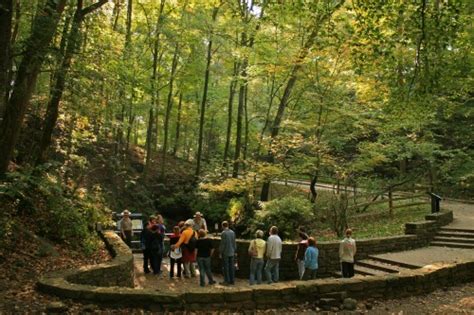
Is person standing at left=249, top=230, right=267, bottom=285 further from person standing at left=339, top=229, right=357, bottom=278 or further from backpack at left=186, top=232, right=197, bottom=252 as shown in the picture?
person standing at left=339, top=229, right=357, bottom=278

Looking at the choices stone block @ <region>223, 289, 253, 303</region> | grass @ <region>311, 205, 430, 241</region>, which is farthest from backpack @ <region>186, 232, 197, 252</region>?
grass @ <region>311, 205, 430, 241</region>

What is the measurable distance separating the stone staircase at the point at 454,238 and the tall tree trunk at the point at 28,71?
1313cm

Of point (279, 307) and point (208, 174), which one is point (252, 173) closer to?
point (208, 174)

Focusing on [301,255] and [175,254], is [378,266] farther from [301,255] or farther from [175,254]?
[175,254]

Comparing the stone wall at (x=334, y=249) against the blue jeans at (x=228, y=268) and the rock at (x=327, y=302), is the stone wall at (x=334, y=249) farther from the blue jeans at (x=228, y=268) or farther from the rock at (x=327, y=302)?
the rock at (x=327, y=302)

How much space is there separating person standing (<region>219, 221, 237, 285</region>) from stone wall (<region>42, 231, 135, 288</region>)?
241cm

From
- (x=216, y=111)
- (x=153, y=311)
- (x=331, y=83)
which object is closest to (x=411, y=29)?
(x=153, y=311)

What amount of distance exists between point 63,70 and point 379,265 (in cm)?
958

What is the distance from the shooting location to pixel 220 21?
2523cm

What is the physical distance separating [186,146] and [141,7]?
1812 cm

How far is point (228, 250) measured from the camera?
11.3 m

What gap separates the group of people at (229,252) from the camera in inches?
428

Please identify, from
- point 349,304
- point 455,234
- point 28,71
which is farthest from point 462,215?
point 28,71

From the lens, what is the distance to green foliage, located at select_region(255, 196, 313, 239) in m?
16.2
